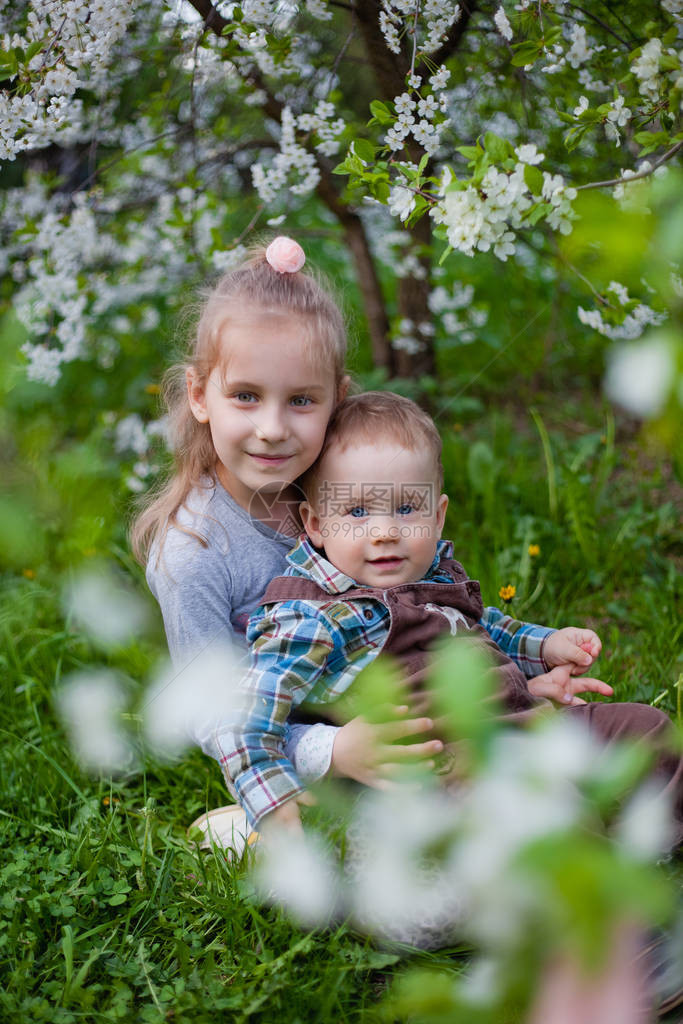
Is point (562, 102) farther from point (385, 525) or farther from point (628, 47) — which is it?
point (385, 525)

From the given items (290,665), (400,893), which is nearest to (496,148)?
(290,665)

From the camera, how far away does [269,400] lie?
1.62 m

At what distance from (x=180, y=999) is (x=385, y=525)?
2.60 feet

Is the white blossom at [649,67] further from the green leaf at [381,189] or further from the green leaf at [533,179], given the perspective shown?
the green leaf at [381,189]

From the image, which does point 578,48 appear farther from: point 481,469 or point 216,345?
point 481,469

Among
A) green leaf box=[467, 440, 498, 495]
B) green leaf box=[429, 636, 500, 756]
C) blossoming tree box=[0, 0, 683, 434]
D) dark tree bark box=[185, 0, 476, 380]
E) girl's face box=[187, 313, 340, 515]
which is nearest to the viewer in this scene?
green leaf box=[429, 636, 500, 756]

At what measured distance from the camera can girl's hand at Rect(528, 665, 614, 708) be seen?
1672mm

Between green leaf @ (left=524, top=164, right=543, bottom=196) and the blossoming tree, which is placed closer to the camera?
green leaf @ (left=524, top=164, right=543, bottom=196)

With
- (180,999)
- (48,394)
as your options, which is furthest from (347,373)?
(48,394)

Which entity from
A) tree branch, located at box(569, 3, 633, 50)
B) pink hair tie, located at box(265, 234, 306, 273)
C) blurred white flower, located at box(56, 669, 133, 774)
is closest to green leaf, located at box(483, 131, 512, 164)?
pink hair tie, located at box(265, 234, 306, 273)

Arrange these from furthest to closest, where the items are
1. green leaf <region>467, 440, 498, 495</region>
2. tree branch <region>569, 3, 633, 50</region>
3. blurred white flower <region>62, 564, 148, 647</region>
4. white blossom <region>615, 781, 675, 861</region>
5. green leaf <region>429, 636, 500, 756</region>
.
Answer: green leaf <region>467, 440, 498, 495</region>, blurred white flower <region>62, 564, 148, 647</region>, tree branch <region>569, 3, 633, 50</region>, white blossom <region>615, 781, 675, 861</region>, green leaf <region>429, 636, 500, 756</region>

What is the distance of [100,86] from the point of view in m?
2.27

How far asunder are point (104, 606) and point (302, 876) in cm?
109

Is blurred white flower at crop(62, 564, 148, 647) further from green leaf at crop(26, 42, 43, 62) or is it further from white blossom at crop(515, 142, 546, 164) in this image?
white blossom at crop(515, 142, 546, 164)
